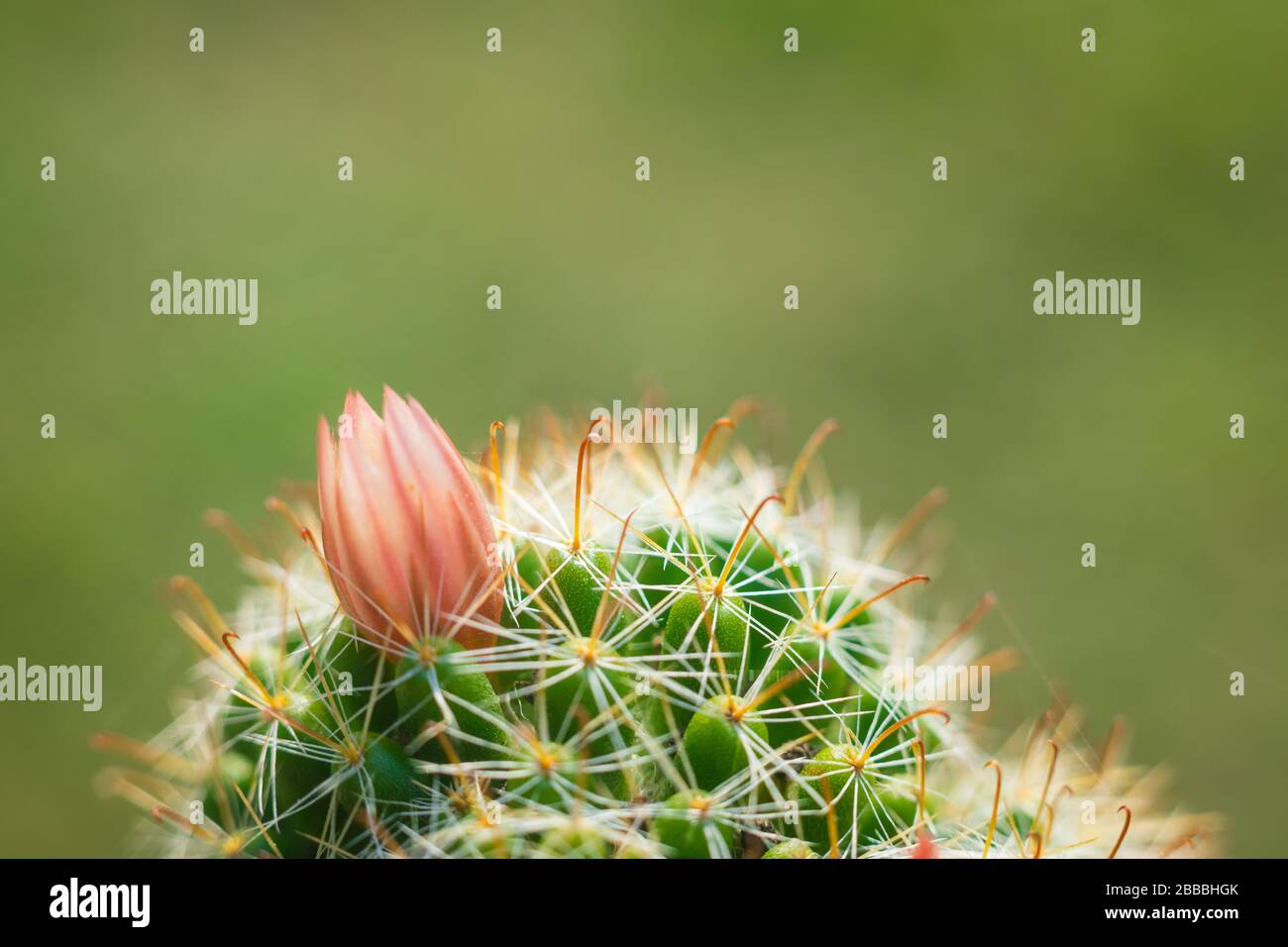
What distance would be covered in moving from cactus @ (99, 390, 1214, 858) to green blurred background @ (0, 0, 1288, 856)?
110 inches

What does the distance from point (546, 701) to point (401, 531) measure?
30cm

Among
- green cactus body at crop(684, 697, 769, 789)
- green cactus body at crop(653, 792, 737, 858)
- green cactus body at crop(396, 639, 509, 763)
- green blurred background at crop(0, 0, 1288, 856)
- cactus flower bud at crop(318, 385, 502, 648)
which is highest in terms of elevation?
green blurred background at crop(0, 0, 1288, 856)

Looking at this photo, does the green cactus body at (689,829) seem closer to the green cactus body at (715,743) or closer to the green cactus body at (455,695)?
the green cactus body at (715,743)

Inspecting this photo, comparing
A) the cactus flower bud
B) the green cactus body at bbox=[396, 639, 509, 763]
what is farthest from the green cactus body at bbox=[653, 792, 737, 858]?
the cactus flower bud

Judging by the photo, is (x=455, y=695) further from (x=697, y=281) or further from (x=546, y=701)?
(x=697, y=281)

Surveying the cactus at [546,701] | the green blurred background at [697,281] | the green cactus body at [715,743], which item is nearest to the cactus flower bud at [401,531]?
the cactus at [546,701]

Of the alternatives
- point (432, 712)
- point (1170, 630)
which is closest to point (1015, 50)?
point (1170, 630)

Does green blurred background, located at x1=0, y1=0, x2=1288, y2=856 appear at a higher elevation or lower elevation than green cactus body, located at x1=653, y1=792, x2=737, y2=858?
higher

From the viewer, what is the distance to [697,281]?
5.66m

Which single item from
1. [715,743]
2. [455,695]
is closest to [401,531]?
[455,695]

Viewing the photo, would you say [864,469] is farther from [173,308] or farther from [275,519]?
[173,308]

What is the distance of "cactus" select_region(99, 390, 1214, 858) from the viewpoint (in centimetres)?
143

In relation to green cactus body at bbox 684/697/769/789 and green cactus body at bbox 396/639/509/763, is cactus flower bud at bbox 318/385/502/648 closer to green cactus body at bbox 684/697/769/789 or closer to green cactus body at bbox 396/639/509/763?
green cactus body at bbox 396/639/509/763

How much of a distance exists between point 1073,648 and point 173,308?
430 cm
